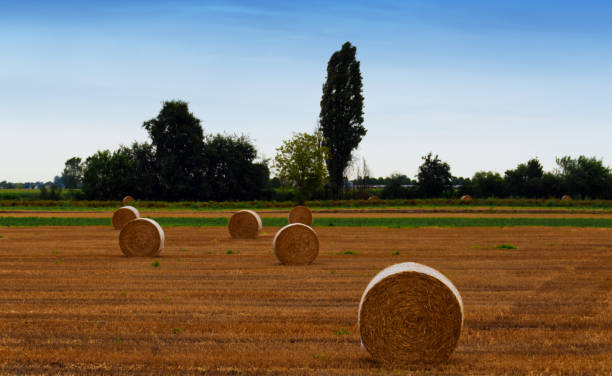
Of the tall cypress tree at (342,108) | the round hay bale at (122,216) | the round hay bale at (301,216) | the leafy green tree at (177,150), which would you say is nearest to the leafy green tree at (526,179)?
the tall cypress tree at (342,108)

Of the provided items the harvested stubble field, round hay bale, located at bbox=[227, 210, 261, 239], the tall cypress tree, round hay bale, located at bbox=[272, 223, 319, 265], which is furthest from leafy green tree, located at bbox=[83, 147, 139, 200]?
round hay bale, located at bbox=[272, 223, 319, 265]

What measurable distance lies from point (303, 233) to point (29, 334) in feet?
36.5

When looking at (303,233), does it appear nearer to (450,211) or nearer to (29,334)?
(29,334)

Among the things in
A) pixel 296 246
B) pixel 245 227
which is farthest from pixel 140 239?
pixel 245 227

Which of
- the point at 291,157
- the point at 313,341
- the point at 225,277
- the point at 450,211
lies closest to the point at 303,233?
the point at 225,277

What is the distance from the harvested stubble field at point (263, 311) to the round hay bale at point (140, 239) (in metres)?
0.71

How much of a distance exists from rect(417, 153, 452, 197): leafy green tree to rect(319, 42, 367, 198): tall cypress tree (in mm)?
13063

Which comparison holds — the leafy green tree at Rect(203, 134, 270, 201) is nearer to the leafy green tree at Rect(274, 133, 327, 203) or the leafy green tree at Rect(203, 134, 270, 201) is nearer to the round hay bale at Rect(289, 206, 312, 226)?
the leafy green tree at Rect(274, 133, 327, 203)

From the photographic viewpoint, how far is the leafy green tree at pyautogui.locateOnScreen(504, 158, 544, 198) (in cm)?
9413

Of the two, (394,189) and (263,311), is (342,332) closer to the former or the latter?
(263,311)

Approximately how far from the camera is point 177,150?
91500mm

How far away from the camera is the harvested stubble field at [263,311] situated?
394 inches

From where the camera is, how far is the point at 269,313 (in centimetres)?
1334

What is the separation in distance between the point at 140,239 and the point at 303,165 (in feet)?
226
